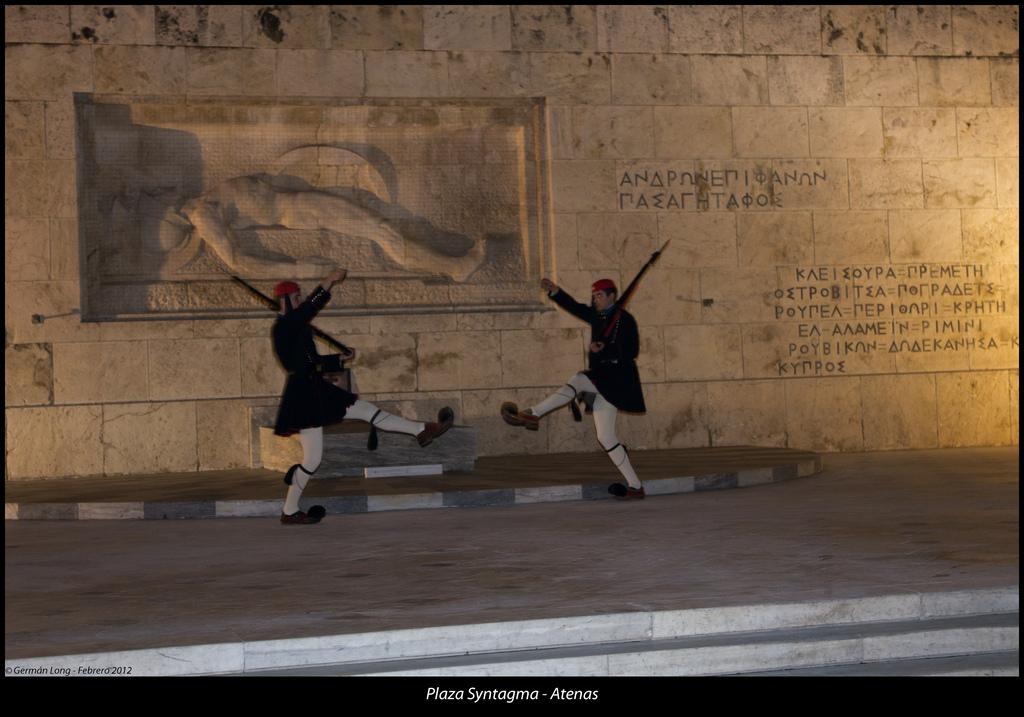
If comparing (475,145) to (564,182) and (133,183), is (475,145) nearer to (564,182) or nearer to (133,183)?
(564,182)

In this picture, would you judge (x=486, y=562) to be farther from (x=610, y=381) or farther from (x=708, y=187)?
(x=708, y=187)

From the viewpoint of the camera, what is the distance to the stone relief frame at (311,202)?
14.1m

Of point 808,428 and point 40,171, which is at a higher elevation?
point 40,171

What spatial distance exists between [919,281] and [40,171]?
9820mm

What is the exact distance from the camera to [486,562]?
7.72 meters

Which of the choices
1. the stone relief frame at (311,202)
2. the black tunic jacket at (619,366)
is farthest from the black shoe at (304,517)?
the stone relief frame at (311,202)

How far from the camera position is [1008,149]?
1586cm

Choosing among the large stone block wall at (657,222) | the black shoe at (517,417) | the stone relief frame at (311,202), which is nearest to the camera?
the black shoe at (517,417)

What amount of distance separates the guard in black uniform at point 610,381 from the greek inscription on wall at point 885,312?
4.76m

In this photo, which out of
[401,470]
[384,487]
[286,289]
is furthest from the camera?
[401,470]

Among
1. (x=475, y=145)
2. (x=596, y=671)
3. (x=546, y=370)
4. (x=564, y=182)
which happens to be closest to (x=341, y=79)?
(x=475, y=145)

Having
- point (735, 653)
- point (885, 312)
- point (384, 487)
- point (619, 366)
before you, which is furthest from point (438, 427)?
point (885, 312)

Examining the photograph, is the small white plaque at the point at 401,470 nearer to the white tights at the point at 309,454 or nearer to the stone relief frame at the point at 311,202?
the white tights at the point at 309,454

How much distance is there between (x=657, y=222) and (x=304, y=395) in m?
6.43
